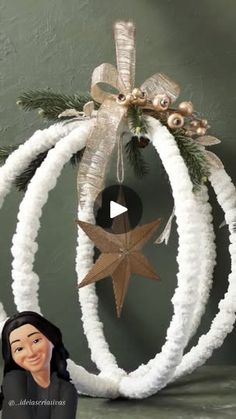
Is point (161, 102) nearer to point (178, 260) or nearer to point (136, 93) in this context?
point (136, 93)

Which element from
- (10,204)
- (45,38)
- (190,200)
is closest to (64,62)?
(45,38)

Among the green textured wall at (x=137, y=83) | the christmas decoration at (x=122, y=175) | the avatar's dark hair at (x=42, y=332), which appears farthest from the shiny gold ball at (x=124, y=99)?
the avatar's dark hair at (x=42, y=332)

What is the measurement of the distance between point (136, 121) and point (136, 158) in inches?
9.2

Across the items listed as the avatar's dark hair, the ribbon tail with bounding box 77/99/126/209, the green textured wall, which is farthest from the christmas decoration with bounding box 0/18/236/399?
the avatar's dark hair

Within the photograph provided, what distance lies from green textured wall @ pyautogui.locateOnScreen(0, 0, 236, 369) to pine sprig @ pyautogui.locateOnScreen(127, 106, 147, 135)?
26cm

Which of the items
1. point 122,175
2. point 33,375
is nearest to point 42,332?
point 33,375

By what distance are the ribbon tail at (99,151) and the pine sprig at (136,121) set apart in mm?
12

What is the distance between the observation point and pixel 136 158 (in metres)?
1.13

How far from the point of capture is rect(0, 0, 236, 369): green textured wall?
1.17m

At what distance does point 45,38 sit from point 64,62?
59 mm

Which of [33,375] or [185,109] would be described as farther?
[185,109]

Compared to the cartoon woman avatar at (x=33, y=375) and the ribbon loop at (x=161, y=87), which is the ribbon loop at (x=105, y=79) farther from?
the cartoon woman avatar at (x=33, y=375)

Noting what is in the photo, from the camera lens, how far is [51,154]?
Result: 92 cm

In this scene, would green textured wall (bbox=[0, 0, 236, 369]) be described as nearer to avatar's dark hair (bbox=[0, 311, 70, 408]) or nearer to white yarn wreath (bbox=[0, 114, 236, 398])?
white yarn wreath (bbox=[0, 114, 236, 398])
